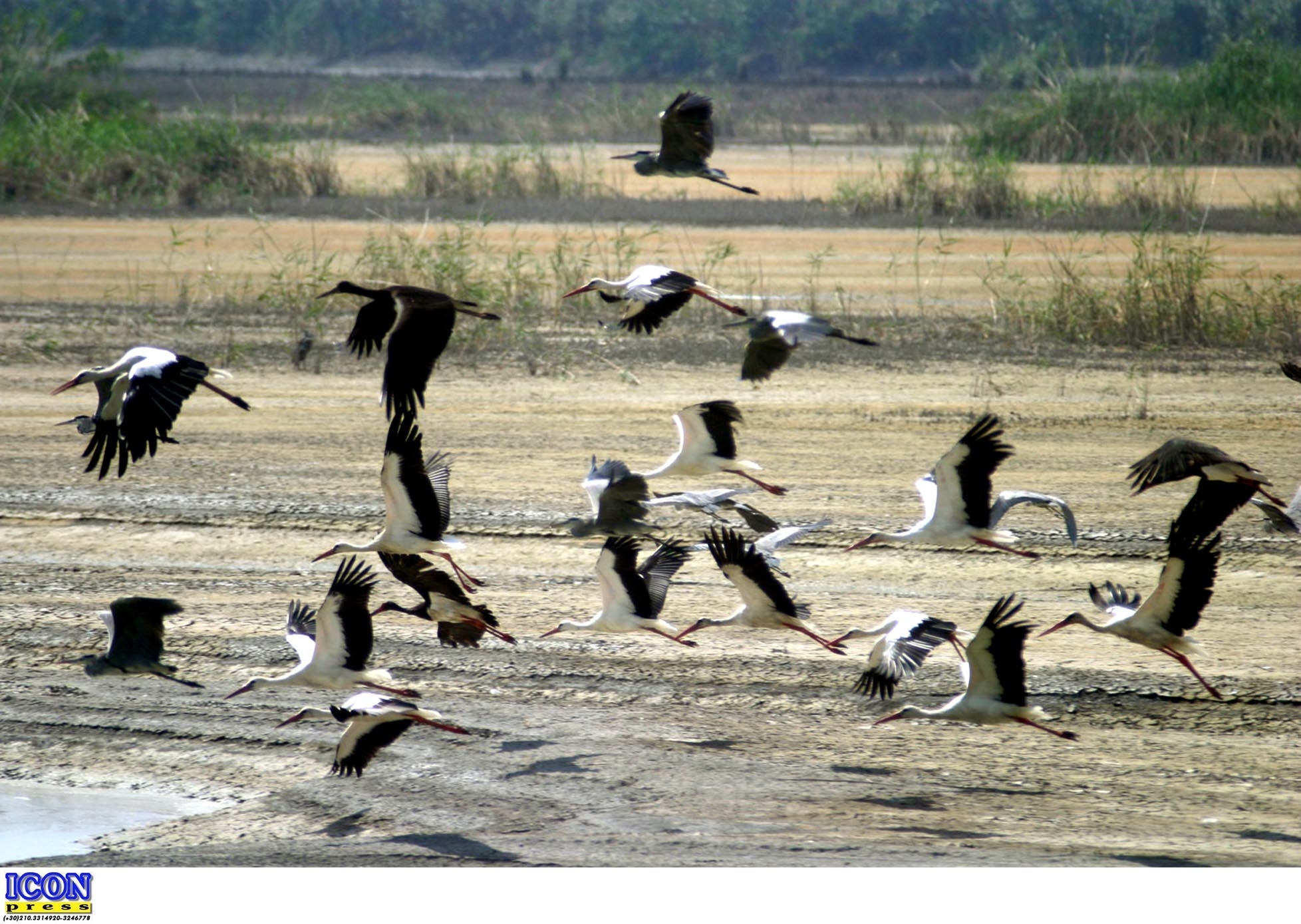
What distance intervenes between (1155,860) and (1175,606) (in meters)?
1.41

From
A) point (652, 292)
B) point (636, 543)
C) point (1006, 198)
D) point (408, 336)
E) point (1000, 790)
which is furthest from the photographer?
point (1006, 198)

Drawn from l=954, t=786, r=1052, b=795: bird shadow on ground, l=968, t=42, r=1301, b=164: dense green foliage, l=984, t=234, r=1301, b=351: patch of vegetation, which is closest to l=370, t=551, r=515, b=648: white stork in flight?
l=954, t=786, r=1052, b=795: bird shadow on ground

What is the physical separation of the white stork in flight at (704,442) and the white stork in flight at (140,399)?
8.15 feet

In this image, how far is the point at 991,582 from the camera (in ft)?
30.3

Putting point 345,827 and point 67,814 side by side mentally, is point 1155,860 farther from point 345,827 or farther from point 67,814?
point 67,814

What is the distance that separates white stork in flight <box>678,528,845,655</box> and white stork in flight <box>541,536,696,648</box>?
265mm

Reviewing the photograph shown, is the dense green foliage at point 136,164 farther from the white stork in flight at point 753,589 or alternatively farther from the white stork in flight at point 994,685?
the white stork in flight at point 994,685

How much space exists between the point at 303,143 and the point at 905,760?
32.0m

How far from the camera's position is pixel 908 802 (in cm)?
632

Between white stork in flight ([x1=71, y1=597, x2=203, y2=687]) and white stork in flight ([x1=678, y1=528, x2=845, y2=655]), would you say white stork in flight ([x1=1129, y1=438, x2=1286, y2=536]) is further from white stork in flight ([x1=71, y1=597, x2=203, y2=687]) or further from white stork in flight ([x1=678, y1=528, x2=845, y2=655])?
white stork in flight ([x1=71, y1=597, x2=203, y2=687])

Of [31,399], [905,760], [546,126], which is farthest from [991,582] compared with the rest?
[546,126]

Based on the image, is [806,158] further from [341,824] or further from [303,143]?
[341,824]

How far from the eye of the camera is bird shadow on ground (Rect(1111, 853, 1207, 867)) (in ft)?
18.4
